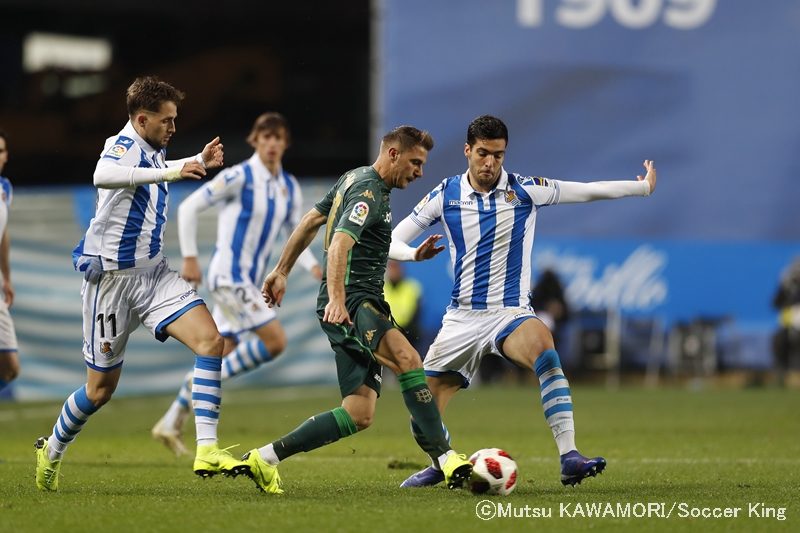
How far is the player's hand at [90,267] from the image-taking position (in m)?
7.82

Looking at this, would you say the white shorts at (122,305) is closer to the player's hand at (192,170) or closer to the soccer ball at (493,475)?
the player's hand at (192,170)

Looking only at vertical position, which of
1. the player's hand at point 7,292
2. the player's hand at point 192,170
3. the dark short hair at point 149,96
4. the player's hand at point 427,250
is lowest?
the player's hand at point 7,292

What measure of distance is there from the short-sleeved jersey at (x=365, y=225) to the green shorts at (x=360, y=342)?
0.38ft

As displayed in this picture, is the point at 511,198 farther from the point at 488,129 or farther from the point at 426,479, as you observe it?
the point at 426,479

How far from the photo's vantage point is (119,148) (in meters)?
7.63

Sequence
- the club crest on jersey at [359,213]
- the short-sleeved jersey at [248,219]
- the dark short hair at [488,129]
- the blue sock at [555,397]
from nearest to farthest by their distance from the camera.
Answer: the club crest on jersey at [359,213]
the blue sock at [555,397]
the dark short hair at [488,129]
the short-sleeved jersey at [248,219]

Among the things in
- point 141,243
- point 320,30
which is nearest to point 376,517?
point 141,243

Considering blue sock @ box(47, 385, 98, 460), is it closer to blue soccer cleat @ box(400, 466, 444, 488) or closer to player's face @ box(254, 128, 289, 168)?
blue soccer cleat @ box(400, 466, 444, 488)

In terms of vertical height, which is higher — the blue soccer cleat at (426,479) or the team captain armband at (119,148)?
the team captain armband at (119,148)

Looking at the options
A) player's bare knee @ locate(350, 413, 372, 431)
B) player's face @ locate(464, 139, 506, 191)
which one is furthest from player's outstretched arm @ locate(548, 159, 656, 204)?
player's bare knee @ locate(350, 413, 372, 431)

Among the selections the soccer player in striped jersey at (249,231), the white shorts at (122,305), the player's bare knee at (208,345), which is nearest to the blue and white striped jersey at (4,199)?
the soccer player in striped jersey at (249,231)

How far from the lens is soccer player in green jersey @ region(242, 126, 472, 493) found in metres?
7.36

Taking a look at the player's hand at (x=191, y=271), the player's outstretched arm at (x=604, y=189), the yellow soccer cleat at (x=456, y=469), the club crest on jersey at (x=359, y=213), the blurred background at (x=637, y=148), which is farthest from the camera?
the blurred background at (x=637, y=148)

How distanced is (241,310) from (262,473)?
→ 4165mm
